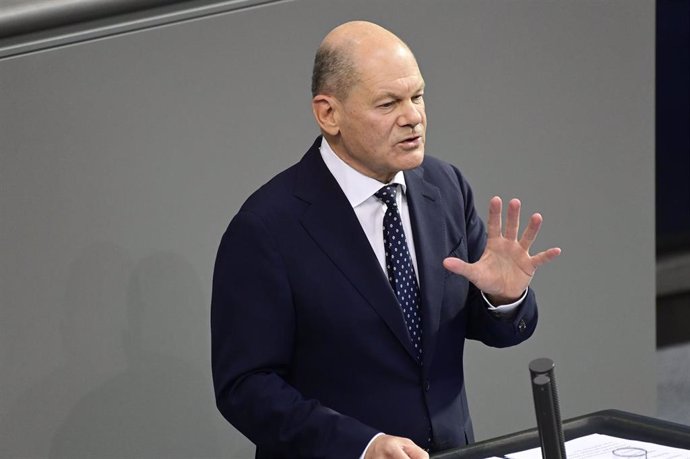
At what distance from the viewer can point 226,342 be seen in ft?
7.90

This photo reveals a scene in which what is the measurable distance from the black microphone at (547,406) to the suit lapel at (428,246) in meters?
0.82

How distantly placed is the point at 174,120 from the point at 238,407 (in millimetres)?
1217

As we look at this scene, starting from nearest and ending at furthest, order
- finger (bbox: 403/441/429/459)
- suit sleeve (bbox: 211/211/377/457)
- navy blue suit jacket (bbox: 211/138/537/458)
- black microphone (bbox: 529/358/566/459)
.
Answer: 1. black microphone (bbox: 529/358/566/459)
2. finger (bbox: 403/441/429/459)
3. suit sleeve (bbox: 211/211/377/457)
4. navy blue suit jacket (bbox: 211/138/537/458)

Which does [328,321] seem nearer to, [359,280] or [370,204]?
[359,280]

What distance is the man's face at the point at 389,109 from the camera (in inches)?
94.6

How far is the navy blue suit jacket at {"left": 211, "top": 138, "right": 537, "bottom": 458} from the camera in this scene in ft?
7.84

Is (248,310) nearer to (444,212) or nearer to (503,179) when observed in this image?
(444,212)

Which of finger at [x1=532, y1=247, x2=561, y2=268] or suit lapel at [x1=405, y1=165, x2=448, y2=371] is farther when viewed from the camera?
suit lapel at [x1=405, y1=165, x2=448, y2=371]

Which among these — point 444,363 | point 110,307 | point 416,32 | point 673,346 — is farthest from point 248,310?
point 673,346

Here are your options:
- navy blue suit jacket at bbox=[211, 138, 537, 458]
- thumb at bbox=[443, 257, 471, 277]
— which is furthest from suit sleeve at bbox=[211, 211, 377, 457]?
thumb at bbox=[443, 257, 471, 277]

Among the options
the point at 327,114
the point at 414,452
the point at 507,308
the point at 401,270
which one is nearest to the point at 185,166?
the point at 327,114

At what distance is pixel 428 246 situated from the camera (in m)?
2.50

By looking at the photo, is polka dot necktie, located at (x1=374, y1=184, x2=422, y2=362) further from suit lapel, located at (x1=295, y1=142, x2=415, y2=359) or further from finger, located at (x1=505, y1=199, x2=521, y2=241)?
finger, located at (x1=505, y1=199, x2=521, y2=241)

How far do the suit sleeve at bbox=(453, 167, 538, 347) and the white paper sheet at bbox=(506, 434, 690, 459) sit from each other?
1.03 ft
